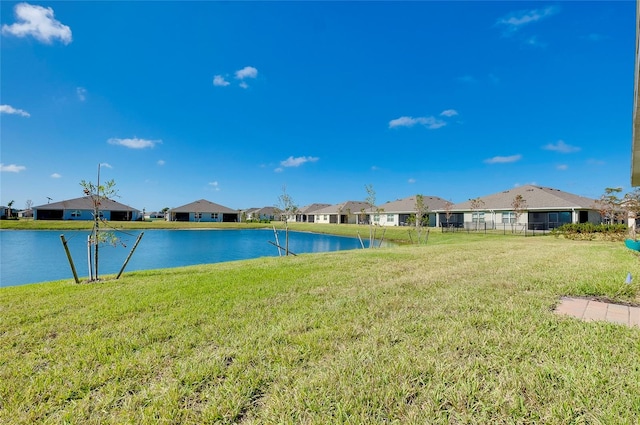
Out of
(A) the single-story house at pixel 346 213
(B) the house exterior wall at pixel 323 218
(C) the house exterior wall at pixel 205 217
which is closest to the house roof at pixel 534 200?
(A) the single-story house at pixel 346 213

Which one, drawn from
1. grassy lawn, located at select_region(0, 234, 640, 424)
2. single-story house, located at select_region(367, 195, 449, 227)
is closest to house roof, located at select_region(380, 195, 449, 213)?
single-story house, located at select_region(367, 195, 449, 227)

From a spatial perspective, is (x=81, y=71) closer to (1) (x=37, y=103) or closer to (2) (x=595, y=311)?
(1) (x=37, y=103)

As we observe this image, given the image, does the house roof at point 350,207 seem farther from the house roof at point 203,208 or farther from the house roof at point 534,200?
the house roof at point 534,200

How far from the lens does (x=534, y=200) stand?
27812 millimetres

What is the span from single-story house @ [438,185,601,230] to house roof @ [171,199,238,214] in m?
43.1

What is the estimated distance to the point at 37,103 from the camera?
14.4 m

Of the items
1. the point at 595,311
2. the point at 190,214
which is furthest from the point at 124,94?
the point at 190,214

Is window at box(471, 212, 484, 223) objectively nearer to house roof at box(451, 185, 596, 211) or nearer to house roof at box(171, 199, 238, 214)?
house roof at box(451, 185, 596, 211)

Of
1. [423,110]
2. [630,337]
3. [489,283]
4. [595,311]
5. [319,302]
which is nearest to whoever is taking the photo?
[630,337]

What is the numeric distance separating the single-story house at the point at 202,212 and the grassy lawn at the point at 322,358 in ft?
184

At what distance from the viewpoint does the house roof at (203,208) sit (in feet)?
188

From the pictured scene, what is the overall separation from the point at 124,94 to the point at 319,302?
21.2m

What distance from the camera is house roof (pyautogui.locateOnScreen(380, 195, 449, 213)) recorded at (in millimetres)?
40934

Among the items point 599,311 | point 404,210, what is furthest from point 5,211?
point 599,311
